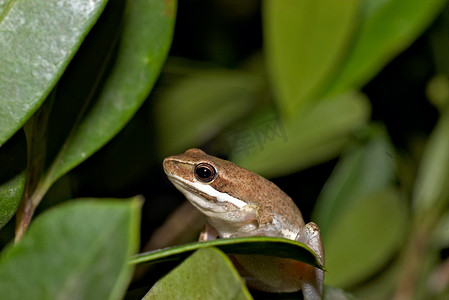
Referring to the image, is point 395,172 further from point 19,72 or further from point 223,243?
point 19,72

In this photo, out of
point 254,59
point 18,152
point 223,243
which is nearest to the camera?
point 223,243

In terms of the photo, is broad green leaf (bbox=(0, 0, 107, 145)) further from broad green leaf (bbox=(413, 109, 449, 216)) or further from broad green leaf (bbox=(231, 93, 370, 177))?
broad green leaf (bbox=(413, 109, 449, 216))

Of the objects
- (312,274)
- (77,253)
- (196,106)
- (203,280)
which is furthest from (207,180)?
(77,253)

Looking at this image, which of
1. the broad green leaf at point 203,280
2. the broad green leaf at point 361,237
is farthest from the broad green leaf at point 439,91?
the broad green leaf at point 203,280

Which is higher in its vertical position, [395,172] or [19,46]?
[19,46]

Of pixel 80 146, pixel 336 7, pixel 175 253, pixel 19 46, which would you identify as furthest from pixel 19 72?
pixel 336 7

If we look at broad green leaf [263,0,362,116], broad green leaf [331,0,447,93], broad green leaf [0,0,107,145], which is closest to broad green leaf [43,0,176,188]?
broad green leaf [0,0,107,145]
